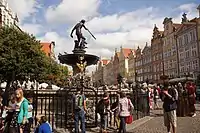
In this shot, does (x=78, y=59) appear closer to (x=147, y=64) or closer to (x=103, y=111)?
(x=103, y=111)

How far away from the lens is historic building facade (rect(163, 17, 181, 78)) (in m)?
60.9

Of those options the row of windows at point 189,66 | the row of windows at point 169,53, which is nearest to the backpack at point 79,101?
the row of windows at point 189,66

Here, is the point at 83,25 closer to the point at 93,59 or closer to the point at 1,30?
the point at 93,59

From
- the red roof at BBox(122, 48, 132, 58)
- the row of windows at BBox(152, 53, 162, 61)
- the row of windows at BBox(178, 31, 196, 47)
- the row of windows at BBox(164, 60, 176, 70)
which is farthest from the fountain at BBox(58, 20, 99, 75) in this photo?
the red roof at BBox(122, 48, 132, 58)

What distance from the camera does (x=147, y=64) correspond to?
79000 mm

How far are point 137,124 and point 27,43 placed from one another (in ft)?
80.1

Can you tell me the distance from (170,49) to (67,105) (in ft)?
179

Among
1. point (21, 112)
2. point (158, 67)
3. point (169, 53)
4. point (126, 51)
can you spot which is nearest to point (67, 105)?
point (21, 112)

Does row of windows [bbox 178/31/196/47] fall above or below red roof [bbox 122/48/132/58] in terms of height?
below

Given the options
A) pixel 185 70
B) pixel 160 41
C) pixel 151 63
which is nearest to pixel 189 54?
pixel 185 70

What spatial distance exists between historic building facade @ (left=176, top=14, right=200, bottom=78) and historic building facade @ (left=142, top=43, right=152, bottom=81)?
17.9 meters

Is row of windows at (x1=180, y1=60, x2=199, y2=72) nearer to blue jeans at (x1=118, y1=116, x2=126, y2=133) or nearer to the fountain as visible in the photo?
the fountain

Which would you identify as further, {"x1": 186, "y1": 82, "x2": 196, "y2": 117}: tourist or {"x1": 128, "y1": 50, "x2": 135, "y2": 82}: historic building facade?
{"x1": 128, "y1": 50, "x2": 135, "y2": 82}: historic building facade

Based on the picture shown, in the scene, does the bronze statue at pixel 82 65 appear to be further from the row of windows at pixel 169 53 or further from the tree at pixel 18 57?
the row of windows at pixel 169 53
